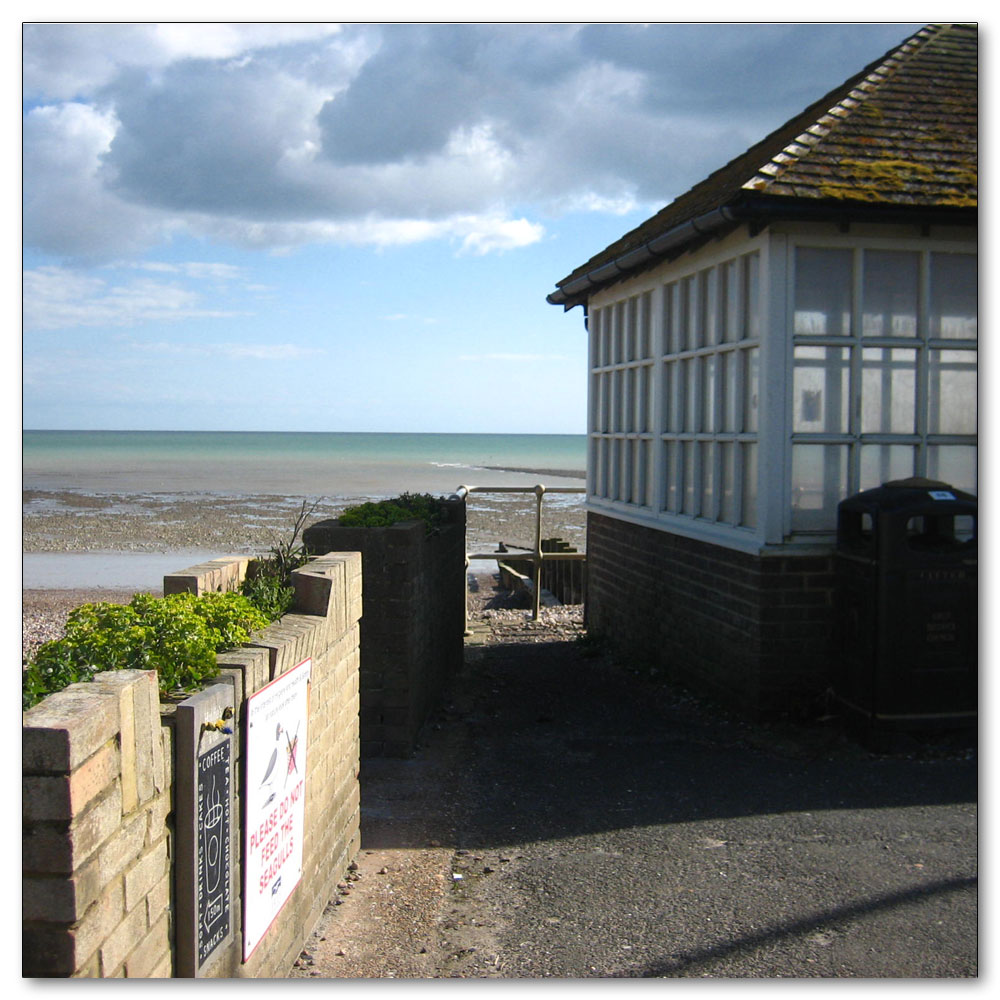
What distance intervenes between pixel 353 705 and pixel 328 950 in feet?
4.19

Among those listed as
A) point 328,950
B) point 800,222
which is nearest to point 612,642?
point 800,222

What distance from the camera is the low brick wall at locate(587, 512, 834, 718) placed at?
7422 mm

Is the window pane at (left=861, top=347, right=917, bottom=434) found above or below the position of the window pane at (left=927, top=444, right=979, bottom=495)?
above

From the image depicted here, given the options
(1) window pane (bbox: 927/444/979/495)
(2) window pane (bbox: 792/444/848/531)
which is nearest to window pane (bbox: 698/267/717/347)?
(2) window pane (bbox: 792/444/848/531)

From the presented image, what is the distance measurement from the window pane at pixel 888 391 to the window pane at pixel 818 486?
32 cm

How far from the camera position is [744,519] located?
7.82 metres

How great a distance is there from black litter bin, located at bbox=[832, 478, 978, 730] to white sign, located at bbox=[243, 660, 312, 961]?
4085 mm

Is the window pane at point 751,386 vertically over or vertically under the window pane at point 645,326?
under

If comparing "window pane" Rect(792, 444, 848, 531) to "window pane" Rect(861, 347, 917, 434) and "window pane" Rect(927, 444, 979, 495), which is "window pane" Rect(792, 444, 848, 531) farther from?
"window pane" Rect(927, 444, 979, 495)

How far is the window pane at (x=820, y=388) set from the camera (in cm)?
742

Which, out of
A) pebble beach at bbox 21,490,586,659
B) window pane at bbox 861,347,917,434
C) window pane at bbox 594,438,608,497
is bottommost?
pebble beach at bbox 21,490,586,659

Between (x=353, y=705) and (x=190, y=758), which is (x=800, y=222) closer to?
(x=353, y=705)

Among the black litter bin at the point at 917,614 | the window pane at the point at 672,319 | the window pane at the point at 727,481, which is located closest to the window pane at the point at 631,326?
the window pane at the point at 672,319

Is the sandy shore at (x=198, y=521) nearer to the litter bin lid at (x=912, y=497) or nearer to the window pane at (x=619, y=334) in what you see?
the window pane at (x=619, y=334)
